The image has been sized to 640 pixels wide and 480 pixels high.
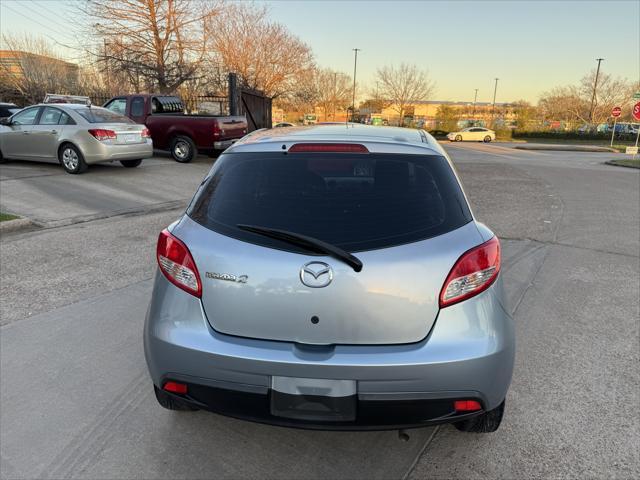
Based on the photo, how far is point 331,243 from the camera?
200 centimetres

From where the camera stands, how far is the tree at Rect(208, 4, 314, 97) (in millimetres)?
30578

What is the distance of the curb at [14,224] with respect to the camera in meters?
6.44

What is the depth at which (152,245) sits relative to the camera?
236 inches

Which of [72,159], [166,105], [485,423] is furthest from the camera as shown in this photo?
[166,105]

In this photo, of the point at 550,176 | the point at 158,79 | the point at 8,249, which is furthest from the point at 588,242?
the point at 158,79

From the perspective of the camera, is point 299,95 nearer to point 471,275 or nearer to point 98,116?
point 98,116

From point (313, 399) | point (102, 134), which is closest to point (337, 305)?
point (313, 399)

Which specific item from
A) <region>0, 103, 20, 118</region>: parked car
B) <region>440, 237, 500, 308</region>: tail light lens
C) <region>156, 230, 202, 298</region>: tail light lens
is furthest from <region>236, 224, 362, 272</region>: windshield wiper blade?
<region>0, 103, 20, 118</region>: parked car

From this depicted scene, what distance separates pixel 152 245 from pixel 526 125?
5355 centimetres

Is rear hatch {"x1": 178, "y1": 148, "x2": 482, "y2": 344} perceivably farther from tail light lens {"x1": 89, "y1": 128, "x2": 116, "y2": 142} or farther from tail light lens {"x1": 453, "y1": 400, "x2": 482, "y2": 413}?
tail light lens {"x1": 89, "y1": 128, "x2": 116, "y2": 142}

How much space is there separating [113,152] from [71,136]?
3.03 feet

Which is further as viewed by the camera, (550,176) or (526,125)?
(526,125)

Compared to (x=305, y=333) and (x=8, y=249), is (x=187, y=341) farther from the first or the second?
(x=8, y=249)

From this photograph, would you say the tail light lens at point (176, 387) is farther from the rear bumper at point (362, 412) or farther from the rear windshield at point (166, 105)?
the rear windshield at point (166, 105)
